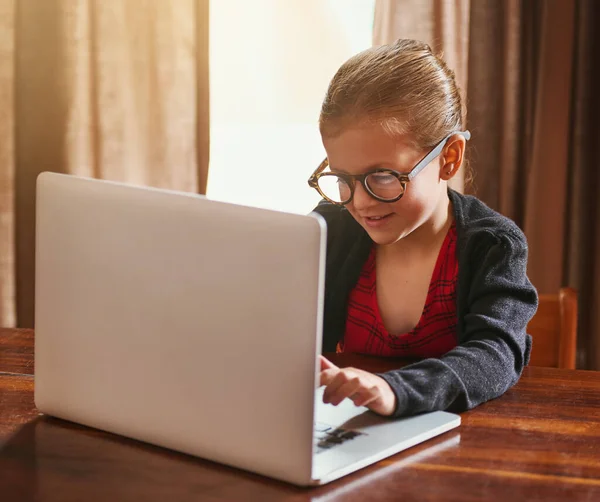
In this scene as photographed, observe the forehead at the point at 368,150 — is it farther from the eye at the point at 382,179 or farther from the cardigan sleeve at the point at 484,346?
the cardigan sleeve at the point at 484,346

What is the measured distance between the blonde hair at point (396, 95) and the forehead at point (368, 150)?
2cm

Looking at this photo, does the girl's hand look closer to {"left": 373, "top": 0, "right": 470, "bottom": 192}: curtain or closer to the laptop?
the laptop

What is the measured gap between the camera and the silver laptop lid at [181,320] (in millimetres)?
770

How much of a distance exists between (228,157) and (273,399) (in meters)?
1.97

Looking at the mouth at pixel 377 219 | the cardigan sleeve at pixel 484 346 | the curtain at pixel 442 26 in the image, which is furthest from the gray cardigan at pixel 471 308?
the curtain at pixel 442 26

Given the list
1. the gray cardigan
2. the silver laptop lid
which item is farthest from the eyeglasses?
the silver laptop lid

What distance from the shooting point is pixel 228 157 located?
2.70 meters

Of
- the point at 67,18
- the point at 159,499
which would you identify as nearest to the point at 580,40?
the point at 67,18

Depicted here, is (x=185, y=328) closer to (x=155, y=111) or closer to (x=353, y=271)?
(x=353, y=271)

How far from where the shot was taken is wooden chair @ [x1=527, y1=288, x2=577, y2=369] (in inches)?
58.8

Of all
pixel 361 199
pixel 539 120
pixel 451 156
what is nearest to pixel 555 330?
pixel 451 156

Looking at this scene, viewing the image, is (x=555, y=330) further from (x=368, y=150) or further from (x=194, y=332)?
(x=194, y=332)

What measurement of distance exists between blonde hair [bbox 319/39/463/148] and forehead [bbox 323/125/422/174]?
0.02 metres

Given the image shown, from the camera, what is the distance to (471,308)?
127 centimetres
